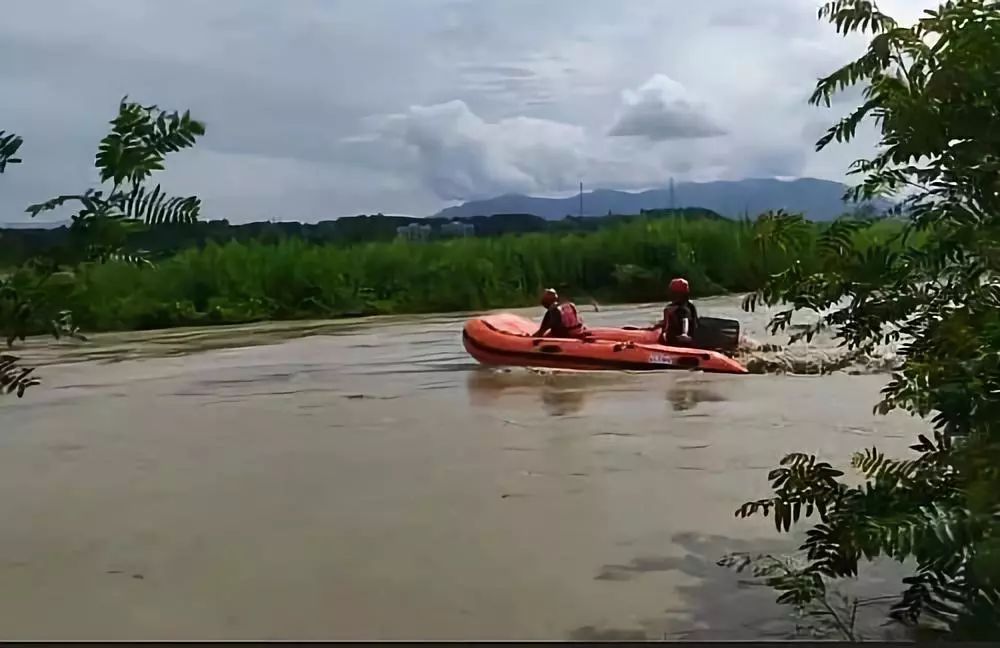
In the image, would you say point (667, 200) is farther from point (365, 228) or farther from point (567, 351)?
point (365, 228)

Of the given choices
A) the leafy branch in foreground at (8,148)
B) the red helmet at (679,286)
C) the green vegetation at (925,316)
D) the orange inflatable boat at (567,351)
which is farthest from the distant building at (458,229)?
the leafy branch in foreground at (8,148)

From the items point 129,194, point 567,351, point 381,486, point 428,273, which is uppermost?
point 129,194

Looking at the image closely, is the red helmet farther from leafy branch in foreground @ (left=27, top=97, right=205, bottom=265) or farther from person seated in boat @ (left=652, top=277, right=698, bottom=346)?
leafy branch in foreground @ (left=27, top=97, right=205, bottom=265)

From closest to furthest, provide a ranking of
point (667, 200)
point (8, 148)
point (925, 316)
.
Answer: point (925, 316), point (8, 148), point (667, 200)

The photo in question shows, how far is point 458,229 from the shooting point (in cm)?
166

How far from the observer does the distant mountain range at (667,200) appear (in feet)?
5.01

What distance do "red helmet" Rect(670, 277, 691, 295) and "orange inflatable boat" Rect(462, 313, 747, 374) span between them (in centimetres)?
8

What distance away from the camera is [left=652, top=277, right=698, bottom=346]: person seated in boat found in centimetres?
164

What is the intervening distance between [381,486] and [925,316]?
690 millimetres

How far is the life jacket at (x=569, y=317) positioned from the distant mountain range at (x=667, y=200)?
0.13 metres

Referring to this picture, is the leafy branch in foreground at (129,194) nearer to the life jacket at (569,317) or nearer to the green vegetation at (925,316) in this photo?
the life jacket at (569,317)

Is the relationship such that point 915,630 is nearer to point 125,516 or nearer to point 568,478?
point 568,478

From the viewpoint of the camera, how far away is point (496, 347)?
1.67 meters

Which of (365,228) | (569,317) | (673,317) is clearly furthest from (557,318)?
(365,228)
